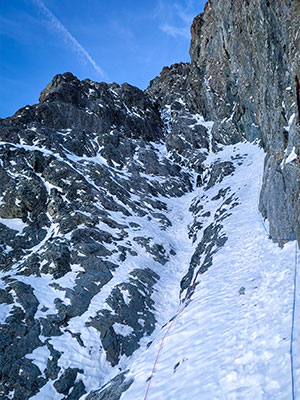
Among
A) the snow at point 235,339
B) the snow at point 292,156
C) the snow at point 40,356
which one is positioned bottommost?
the snow at point 235,339

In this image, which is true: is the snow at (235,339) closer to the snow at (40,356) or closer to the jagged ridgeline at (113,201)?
the jagged ridgeline at (113,201)

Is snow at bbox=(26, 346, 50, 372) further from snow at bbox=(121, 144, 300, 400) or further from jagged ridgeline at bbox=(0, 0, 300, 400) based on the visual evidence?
snow at bbox=(121, 144, 300, 400)

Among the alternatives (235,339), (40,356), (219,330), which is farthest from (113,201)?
(235,339)

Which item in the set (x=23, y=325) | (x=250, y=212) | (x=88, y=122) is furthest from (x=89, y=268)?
(x=88, y=122)

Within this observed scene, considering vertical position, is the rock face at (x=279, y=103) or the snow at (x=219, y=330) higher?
the rock face at (x=279, y=103)

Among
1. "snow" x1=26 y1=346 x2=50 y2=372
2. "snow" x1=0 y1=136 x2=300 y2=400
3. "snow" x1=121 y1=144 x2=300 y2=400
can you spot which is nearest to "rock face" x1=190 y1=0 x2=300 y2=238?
"snow" x1=0 y1=136 x2=300 y2=400

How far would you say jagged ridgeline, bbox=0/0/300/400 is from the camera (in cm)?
1549

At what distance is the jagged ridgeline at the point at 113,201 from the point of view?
50.8 ft

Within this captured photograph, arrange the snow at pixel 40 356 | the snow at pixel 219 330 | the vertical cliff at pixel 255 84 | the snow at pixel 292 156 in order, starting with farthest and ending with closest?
the snow at pixel 40 356
the vertical cliff at pixel 255 84
the snow at pixel 292 156
the snow at pixel 219 330

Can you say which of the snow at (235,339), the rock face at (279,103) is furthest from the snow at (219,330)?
the rock face at (279,103)

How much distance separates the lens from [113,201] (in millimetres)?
36688

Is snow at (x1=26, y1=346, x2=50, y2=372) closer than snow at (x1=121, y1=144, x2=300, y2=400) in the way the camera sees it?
No

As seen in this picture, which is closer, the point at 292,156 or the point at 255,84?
the point at 292,156

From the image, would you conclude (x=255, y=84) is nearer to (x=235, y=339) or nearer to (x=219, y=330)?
(x=219, y=330)
